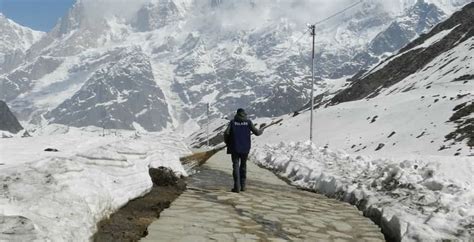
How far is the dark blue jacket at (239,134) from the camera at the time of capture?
1470 centimetres

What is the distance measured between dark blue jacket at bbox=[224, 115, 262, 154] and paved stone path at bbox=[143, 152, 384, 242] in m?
1.34

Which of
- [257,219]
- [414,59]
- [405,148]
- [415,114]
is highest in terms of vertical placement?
[414,59]

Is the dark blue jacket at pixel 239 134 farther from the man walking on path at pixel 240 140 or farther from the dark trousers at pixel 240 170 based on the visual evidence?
the dark trousers at pixel 240 170

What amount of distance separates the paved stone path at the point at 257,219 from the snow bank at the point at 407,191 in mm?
436

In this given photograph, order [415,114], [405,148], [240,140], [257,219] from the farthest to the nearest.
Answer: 1. [415,114]
2. [405,148]
3. [240,140]
4. [257,219]

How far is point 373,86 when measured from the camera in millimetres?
121812

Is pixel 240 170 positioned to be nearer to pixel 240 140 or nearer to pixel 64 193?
pixel 240 140

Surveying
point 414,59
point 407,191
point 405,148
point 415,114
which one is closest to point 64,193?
point 407,191

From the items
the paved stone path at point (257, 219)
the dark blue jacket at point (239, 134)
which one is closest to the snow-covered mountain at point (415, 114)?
the dark blue jacket at point (239, 134)

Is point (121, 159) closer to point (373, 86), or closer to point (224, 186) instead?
point (224, 186)

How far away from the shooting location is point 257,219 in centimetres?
984

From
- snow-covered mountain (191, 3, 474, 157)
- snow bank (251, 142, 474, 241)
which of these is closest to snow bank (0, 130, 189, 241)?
snow bank (251, 142, 474, 241)

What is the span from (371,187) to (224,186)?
4.43m

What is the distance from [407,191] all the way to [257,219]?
3255mm
